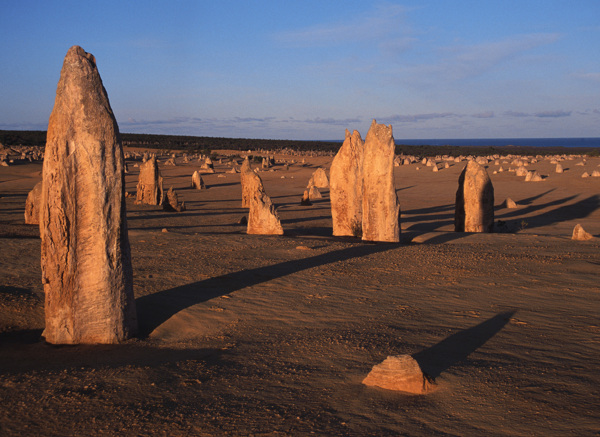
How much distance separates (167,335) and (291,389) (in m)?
2.02

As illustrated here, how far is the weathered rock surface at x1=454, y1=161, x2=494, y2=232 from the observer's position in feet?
45.5

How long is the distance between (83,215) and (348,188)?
27.8 ft

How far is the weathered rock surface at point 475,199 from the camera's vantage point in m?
13.9

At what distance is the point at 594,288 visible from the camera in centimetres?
757

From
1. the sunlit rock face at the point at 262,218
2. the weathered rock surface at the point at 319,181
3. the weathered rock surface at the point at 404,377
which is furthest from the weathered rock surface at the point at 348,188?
the weathered rock surface at the point at 319,181

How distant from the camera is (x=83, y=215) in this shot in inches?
216

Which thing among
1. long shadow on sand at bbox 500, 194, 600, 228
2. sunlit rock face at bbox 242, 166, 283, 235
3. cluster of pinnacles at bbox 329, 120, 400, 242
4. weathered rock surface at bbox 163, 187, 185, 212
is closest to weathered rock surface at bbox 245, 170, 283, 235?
sunlit rock face at bbox 242, 166, 283, 235

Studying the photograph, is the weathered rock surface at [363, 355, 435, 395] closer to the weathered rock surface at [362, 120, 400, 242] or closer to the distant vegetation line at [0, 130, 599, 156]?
the weathered rock surface at [362, 120, 400, 242]

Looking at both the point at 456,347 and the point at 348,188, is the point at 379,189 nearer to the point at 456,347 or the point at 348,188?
the point at 348,188

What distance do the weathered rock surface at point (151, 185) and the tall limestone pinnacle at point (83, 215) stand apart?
14115mm

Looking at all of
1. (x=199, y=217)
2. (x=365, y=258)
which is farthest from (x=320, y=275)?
(x=199, y=217)

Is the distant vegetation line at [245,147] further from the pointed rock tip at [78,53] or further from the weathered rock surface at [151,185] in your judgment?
the pointed rock tip at [78,53]

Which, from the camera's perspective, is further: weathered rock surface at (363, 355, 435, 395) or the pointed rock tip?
the pointed rock tip

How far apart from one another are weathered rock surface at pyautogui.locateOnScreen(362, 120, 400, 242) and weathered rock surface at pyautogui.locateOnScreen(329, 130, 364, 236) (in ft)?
4.21
